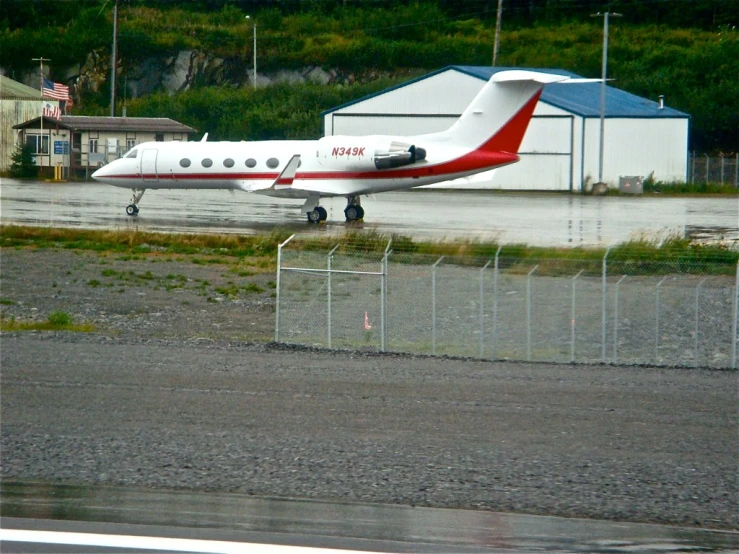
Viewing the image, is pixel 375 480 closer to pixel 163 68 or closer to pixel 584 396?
pixel 584 396

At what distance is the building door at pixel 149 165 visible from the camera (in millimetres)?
34438

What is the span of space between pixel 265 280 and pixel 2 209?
51.7ft

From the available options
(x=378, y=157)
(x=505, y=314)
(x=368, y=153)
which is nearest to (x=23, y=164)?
(x=368, y=153)

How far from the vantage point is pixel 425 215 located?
35906mm

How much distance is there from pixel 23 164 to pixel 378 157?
2912cm

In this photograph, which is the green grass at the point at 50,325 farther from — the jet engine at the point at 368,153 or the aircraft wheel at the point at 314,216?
the jet engine at the point at 368,153

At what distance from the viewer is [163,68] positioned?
282ft

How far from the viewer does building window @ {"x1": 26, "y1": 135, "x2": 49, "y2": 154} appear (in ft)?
192

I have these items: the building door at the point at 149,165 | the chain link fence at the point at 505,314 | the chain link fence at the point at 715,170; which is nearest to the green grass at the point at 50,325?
the chain link fence at the point at 505,314

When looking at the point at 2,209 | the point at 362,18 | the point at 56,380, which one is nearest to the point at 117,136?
the point at 2,209

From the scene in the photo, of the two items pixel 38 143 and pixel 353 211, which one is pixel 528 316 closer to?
pixel 353 211

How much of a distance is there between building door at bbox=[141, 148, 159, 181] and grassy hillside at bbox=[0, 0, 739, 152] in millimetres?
33854

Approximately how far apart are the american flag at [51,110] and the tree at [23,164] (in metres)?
5.54

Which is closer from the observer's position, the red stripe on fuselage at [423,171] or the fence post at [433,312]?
the fence post at [433,312]
